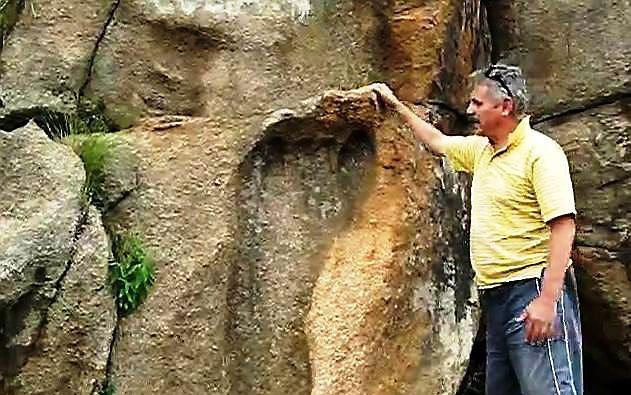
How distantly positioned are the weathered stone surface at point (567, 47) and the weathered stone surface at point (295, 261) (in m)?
1.15

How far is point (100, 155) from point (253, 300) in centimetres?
87

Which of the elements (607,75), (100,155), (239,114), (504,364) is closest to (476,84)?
(504,364)

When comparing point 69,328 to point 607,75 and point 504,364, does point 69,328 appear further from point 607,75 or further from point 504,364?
point 607,75

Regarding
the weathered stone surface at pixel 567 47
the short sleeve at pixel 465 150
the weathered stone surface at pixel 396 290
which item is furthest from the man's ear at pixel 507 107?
the weathered stone surface at pixel 567 47

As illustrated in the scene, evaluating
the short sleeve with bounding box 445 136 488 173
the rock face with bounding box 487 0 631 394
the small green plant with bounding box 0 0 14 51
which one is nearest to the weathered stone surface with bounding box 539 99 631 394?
the rock face with bounding box 487 0 631 394

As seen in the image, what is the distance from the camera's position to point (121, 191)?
4.19m

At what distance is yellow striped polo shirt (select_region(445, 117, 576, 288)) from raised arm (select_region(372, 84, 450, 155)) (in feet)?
1.64

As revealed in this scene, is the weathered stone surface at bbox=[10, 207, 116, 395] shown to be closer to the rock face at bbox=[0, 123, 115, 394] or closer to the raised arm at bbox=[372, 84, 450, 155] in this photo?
the rock face at bbox=[0, 123, 115, 394]

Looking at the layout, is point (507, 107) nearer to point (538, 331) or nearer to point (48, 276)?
point (538, 331)

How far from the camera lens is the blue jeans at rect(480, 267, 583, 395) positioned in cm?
336

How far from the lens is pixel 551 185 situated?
10.8ft

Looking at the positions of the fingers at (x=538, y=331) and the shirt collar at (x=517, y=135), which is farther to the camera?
the shirt collar at (x=517, y=135)

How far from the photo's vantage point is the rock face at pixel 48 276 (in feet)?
12.1

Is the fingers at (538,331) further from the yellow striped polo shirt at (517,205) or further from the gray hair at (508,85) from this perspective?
the gray hair at (508,85)
